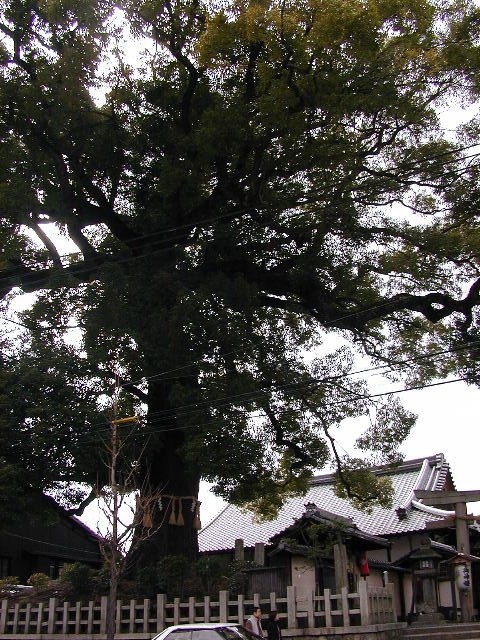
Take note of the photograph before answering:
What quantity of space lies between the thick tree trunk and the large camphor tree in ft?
0.18

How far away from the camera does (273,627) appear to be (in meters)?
13.4

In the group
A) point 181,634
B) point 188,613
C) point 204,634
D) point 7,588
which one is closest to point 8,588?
point 7,588

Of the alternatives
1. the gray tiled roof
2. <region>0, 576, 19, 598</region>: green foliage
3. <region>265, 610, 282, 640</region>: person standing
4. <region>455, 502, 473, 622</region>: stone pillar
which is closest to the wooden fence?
<region>265, 610, 282, 640</region>: person standing

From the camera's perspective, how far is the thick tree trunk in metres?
16.8

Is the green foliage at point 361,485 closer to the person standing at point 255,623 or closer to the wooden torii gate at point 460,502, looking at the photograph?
the wooden torii gate at point 460,502

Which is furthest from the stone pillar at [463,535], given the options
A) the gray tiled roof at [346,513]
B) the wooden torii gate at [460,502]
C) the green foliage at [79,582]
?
the green foliage at [79,582]

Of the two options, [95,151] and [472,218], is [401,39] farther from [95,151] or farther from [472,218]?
[95,151]

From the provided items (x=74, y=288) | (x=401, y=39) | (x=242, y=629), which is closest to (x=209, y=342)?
(x=74, y=288)

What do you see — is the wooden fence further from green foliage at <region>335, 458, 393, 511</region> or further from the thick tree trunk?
green foliage at <region>335, 458, 393, 511</region>

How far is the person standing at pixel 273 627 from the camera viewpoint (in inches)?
526

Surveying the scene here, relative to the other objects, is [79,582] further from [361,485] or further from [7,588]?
[361,485]

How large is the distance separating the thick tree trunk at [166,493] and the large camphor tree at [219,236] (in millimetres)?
54

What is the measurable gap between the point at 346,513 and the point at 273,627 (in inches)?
600

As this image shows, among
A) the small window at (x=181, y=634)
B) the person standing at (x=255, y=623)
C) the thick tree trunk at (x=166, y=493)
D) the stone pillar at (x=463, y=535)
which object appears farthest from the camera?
the stone pillar at (x=463, y=535)
